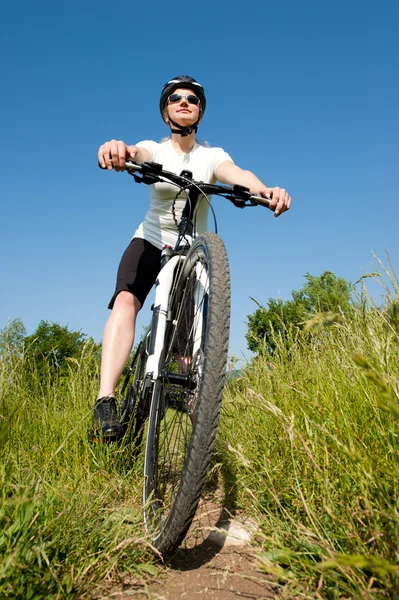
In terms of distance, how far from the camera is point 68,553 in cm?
158

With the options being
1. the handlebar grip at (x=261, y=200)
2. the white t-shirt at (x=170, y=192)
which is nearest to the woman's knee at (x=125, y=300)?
the white t-shirt at (x=170, y=192)

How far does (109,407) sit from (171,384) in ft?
1.96

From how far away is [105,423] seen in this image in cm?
276

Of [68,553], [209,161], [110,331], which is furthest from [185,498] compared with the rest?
[209,161]

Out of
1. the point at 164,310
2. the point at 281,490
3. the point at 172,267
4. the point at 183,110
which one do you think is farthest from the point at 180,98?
the point at 281,490

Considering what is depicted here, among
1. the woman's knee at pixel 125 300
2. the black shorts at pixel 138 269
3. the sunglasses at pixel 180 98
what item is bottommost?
the woman's knee at pixel 125 300

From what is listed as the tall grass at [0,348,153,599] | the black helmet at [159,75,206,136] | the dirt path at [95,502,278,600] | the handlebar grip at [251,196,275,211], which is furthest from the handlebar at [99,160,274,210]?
the dirt path at [95,502,278,600]

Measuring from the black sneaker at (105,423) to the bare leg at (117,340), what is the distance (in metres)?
0.07

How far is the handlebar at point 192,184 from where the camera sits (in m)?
2.42

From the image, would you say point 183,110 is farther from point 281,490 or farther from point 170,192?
point 281,490

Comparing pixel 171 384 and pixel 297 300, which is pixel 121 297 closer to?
pixel 171 384

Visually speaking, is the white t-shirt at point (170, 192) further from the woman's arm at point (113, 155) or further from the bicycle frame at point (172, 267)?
the woman's arm at point (113, 155)

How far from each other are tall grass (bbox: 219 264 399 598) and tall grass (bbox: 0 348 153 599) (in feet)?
1.82

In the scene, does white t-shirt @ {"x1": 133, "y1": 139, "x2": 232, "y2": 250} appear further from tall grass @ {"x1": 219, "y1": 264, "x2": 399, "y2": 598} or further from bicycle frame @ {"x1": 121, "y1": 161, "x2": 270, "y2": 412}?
tall grass @ {"x1": 219, "y1": 264, "x2": 399, "y2": 598}
